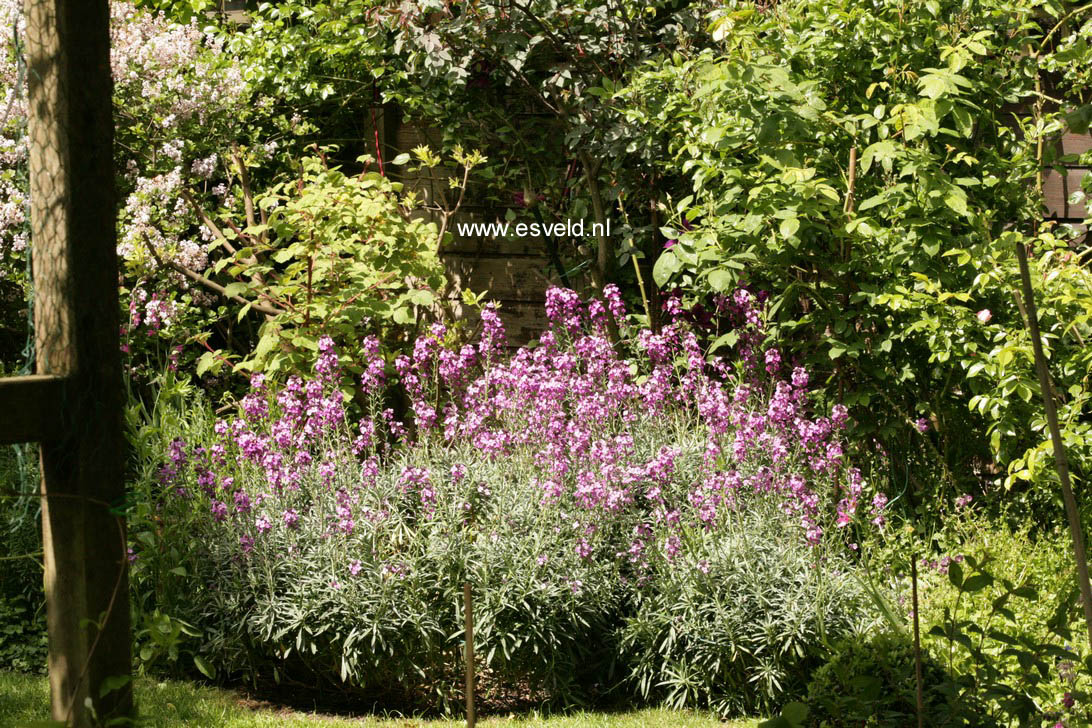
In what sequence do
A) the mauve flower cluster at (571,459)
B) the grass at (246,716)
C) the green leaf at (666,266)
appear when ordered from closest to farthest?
1. the grass at (246,716)
2. the mauve flower cluster at (571,459)
3. the green leaf at (666,266)

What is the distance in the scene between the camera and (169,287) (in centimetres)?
602

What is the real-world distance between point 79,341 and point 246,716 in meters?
1.97

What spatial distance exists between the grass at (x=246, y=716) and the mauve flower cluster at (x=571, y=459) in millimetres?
495

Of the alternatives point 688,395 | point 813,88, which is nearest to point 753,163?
point 813,88

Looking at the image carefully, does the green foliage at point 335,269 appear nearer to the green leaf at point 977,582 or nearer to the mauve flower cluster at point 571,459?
the mauve flower cluster at point 571,459

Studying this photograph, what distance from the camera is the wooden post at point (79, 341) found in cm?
204

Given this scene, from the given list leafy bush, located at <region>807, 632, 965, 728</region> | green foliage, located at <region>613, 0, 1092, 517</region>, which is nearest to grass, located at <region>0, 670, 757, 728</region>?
leafy bush, located at <region>807, 632, 965, 728</region>

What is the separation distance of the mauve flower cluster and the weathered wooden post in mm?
1539

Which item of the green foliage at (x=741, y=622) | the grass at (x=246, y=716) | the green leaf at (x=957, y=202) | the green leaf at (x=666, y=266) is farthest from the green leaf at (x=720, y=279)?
the grass at (x=246, y=716)

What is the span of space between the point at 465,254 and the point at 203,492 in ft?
8.09

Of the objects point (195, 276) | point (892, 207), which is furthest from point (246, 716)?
point (892, 207)

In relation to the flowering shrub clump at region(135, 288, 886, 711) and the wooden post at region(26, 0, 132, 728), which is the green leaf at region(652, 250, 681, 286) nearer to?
the flowering shrub clump at region(135, 288, 886, 711)

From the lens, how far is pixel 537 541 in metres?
3.75

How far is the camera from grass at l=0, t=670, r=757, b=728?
138 inches
